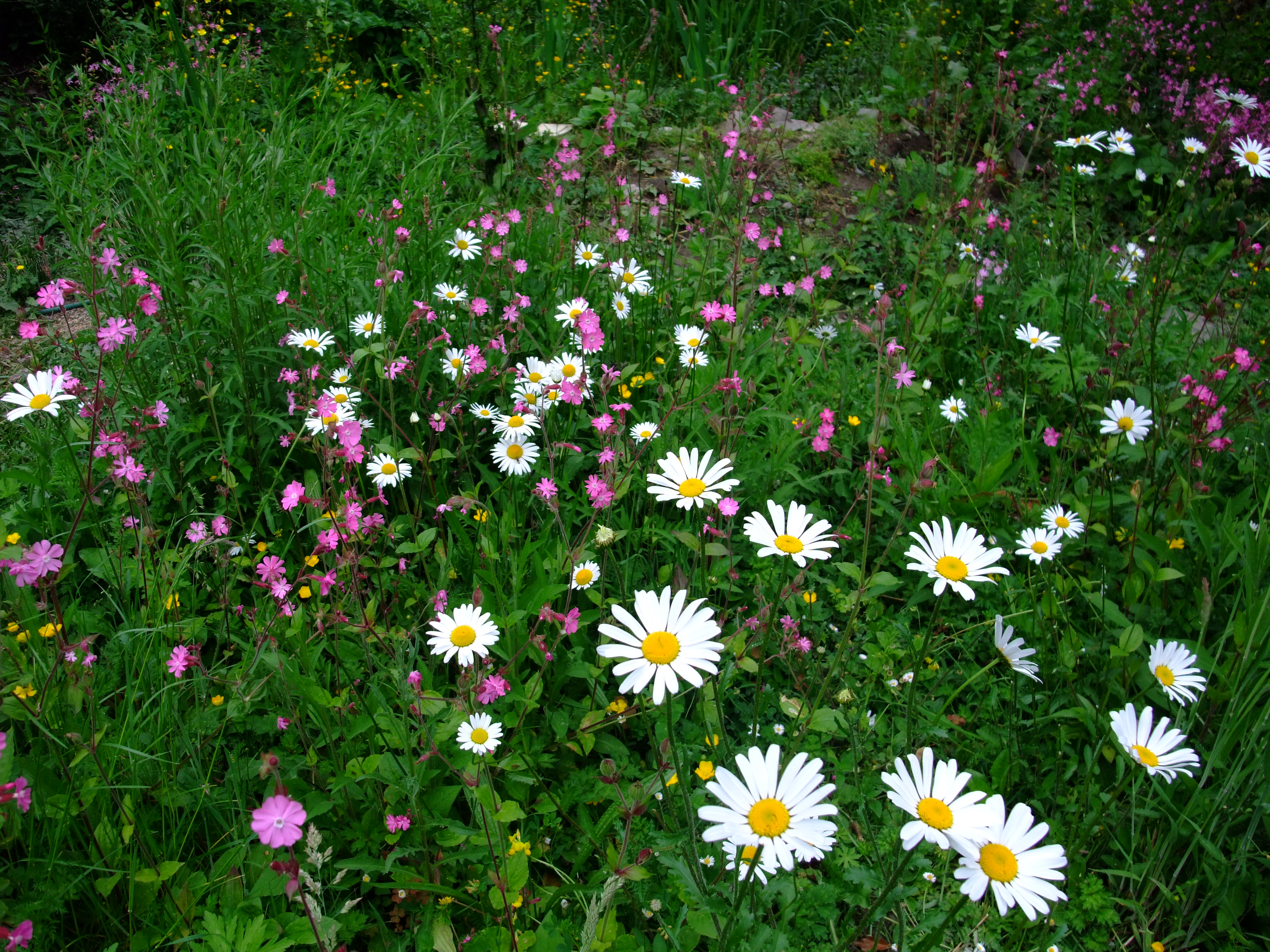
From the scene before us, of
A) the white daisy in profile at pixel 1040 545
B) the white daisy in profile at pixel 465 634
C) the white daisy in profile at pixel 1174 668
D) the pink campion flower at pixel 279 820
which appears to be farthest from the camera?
the white daisy in profile at pixel 1040 545

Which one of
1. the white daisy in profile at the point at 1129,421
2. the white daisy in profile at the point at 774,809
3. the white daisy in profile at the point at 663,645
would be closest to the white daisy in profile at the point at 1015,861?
the white daisy in profile at the point at 774,809

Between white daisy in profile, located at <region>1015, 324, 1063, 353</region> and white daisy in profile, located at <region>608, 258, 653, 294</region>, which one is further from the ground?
white daisy in profile, located at <region>608, 258, 653, 294</region>

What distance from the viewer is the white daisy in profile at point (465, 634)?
147 centimetres

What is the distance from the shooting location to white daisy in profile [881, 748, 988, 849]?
3.09 ft

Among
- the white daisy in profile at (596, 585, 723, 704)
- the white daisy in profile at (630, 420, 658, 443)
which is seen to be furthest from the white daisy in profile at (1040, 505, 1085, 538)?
the white daisy in profile at (596, 585, 723, 704)

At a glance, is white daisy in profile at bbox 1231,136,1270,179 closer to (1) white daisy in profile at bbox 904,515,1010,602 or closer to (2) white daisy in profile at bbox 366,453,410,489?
(1) white daisy in profile at bbox 904,515,1010,602

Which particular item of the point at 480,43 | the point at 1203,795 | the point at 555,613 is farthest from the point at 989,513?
the point at 480,43

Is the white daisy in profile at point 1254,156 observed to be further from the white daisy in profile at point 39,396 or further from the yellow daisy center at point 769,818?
the white daisy in profile at point 39,396

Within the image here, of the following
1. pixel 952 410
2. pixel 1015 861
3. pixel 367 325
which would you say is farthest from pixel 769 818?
pixel 952 410

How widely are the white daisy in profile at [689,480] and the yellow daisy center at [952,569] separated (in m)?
0.39

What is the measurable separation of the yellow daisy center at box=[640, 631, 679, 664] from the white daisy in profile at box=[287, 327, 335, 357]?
165 cm

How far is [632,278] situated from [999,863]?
7.63 feet

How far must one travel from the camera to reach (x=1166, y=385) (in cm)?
298

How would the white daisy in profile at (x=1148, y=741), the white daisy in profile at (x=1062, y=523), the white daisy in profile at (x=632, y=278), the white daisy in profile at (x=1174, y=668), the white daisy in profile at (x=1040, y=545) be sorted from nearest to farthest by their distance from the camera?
the white daisy in profile at (x=1148, y=741), the white daisy in profile at (x=1174, y=668), the white daisy in profile at (x=1040, y=545), the white daisy in profile at (x=1062, y=523), the white daisy in profile at (x=632, y=278)
